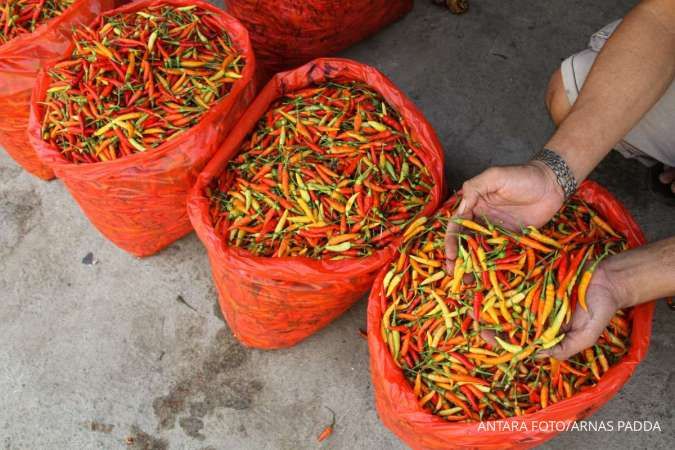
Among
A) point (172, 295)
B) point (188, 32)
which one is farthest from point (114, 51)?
point (172, 295)

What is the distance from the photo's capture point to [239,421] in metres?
2.23

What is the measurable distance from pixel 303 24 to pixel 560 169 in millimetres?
1609

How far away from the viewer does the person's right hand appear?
1685mm

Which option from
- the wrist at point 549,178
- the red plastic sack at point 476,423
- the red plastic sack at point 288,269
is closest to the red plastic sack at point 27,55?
the red plastic sack at point 288,269

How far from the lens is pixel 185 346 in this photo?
2418 mm

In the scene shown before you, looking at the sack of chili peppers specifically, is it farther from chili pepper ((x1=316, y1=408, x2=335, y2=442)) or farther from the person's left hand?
the person's left hand

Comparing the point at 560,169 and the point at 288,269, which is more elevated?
the point at 560,169

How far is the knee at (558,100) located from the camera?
221 centimetres

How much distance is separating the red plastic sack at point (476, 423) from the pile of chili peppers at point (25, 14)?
1.95m

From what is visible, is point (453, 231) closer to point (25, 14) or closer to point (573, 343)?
point (573, 343)

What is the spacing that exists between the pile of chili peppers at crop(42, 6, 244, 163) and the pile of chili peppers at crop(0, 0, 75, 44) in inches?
11.2

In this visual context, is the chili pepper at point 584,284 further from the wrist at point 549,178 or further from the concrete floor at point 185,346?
the concrete floor at point 185,346

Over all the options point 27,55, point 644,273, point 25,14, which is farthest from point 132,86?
point 644,273

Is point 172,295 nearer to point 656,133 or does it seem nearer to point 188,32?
point 188,32
